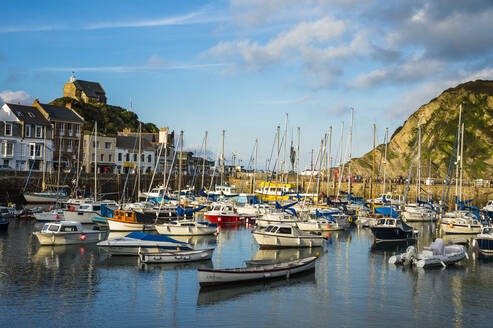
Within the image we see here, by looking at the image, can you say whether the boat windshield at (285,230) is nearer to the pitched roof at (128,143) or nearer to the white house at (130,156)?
the white house at (130,156)

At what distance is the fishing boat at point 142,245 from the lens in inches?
1498

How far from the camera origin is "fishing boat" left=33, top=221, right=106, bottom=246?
43.4 m

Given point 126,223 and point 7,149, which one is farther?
point 7,149

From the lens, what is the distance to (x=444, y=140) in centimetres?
16000

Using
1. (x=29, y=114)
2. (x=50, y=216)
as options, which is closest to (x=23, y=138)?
(x=29, y=114)

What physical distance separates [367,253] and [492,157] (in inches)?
4720

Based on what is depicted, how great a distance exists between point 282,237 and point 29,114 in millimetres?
71336

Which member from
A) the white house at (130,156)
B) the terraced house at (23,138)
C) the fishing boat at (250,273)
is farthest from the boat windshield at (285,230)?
the white house at (130,156)

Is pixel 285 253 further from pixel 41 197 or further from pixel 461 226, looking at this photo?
pixel 41 197

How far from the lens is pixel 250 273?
100ft

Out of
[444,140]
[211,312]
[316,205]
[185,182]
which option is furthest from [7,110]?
[444,140]

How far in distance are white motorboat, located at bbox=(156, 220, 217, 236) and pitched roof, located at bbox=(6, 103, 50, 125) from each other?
2242 inches

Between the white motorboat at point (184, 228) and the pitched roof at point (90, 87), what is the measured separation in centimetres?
12490

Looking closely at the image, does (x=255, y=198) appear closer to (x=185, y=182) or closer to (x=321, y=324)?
(x=185, y=182)
